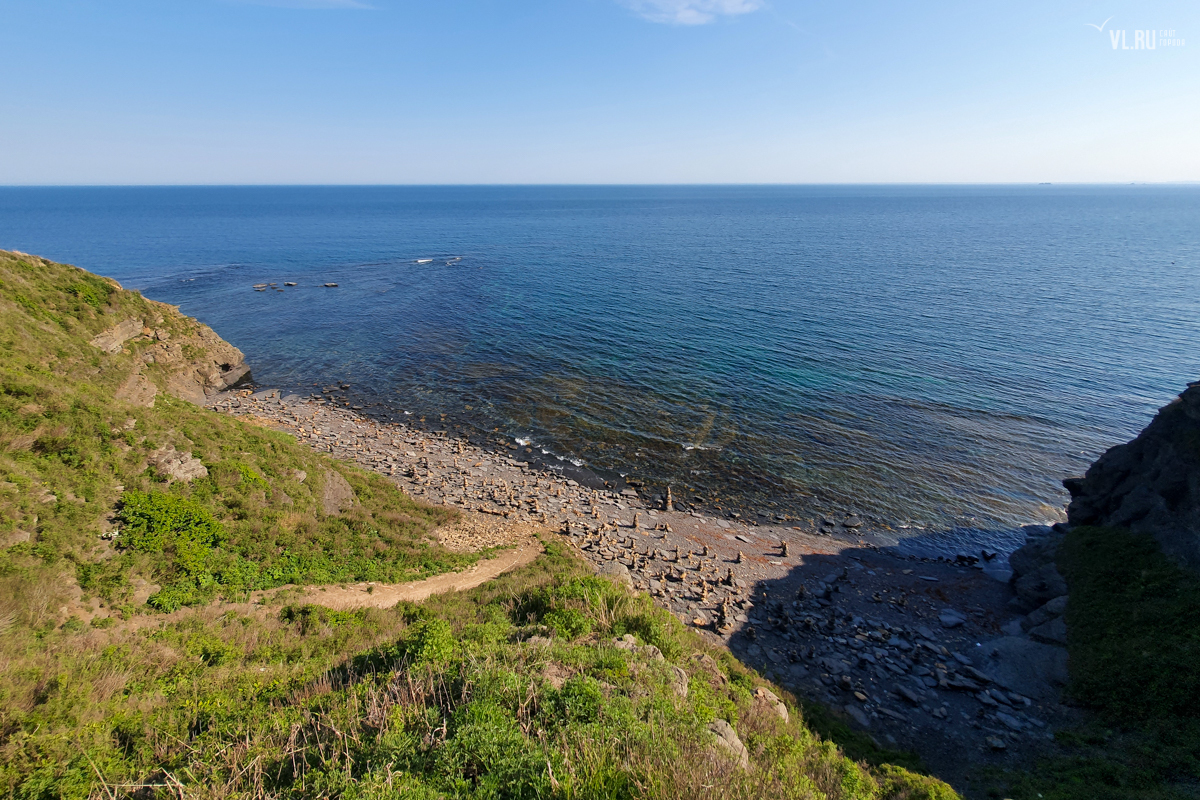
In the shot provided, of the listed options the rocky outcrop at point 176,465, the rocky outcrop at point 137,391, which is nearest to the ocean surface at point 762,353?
the rocky outcrop at point 137,391

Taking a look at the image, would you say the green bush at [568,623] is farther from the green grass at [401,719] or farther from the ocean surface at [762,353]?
the ocean surface at [762,353]

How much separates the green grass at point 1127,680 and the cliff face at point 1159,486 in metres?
0.90

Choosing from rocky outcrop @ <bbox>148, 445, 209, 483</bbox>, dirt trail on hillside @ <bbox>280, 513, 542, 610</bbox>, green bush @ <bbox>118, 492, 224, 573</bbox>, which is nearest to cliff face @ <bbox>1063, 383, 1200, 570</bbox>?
dirt trail on hillside @ <bbox>280, 513, 542, 610</bbox>

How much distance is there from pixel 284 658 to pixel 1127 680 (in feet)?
97.5

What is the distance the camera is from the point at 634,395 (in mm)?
47656

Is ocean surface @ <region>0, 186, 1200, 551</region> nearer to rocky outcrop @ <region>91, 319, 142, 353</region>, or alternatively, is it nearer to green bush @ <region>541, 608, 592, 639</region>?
rocky outcrop @ <region>91, 319, 142, 353</region>

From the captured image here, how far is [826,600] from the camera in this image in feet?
85.3

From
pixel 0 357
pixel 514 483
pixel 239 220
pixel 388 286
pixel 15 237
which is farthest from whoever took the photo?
pixel 239 220

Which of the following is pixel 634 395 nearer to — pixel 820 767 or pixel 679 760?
pixel 820 767

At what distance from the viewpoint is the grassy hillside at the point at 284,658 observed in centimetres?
918

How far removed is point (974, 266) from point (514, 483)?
104972 mm

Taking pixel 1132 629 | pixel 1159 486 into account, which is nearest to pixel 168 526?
pixel 1132 629

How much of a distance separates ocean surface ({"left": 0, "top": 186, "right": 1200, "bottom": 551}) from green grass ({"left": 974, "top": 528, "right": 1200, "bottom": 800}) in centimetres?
955

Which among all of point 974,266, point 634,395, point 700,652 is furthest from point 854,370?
point 974,266
